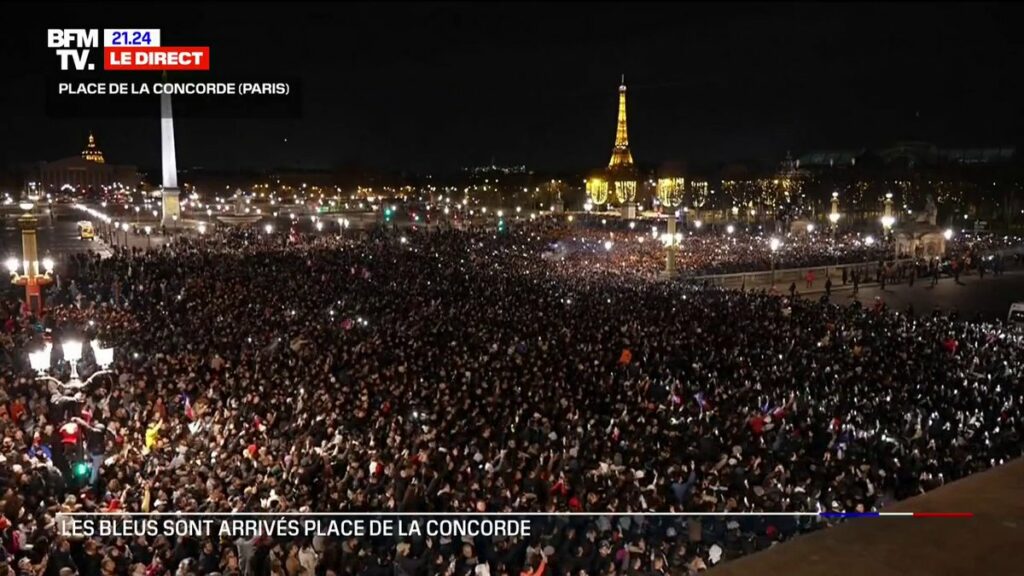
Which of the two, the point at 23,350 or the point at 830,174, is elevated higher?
the point at 830,174

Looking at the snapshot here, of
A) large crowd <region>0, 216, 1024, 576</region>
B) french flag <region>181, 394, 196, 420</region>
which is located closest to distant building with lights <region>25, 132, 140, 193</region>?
large crowd <region>0, 216, 1024, 576</region>

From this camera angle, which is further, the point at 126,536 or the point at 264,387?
the point at 264,387

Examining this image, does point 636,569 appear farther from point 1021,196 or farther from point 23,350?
point 1021,196

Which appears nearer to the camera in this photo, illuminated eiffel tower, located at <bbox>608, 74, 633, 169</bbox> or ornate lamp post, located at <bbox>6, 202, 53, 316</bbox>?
ornate lamp post, located at <bbox>6, 202, 53, 316</bbox>

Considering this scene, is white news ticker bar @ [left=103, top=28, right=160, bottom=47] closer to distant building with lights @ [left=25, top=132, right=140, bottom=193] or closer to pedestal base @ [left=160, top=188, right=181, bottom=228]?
pedestal base @ [left=160, top=188, right=181, bottom=228]

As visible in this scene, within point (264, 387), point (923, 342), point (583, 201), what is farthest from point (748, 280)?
point (583, 201)

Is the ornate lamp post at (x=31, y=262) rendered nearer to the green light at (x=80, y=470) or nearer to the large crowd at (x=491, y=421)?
the large crowd at (x=491, y=421)

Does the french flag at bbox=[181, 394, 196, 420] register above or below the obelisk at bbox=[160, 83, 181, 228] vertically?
below
